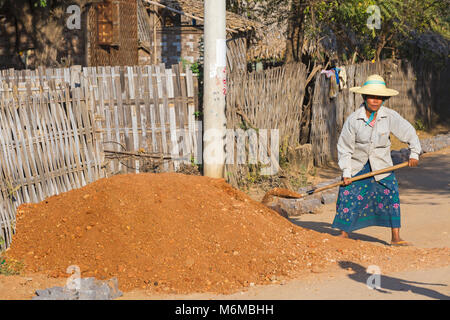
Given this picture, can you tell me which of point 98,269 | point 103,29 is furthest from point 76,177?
point 103,29

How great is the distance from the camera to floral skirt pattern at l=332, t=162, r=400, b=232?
675cm

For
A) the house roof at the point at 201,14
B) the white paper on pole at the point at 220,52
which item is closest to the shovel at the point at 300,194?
the white paper on pole at the point at 220,52

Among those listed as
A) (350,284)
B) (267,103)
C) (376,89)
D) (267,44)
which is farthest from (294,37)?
(350,284)

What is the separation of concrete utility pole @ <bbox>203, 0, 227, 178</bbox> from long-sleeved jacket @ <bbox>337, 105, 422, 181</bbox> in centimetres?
253

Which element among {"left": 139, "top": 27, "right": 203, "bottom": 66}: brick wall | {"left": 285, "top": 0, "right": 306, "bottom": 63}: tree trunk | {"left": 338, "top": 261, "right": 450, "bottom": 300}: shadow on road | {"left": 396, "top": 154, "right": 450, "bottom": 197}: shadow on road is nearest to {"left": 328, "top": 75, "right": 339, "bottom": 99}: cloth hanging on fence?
{"left": 285, "top": 0, "right": 306, "bottom": 63}: tree trunk

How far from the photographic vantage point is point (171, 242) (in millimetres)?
5699

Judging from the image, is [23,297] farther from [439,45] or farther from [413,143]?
[439,45]

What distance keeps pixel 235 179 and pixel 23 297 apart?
16.7ft

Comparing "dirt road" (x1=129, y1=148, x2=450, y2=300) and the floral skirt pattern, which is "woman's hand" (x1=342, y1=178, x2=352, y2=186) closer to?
the floral skirt pattern

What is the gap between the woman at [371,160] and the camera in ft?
21.8

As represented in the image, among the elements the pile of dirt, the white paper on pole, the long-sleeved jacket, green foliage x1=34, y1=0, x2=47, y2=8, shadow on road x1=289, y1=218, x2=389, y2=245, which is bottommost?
shadow on road x1=289, y1=218, x2=389, y2=245

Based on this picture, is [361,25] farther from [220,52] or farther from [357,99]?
[220,52]

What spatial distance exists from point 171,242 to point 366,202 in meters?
2.33

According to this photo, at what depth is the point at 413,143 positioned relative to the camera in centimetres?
671
